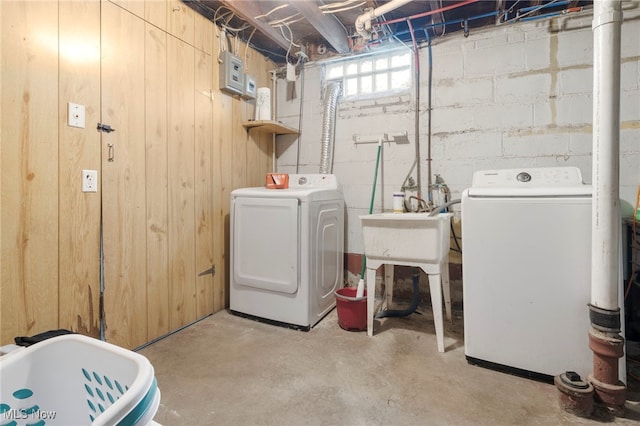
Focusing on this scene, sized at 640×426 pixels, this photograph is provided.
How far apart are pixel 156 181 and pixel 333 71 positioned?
6.21 feet

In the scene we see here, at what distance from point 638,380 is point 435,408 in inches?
42.8

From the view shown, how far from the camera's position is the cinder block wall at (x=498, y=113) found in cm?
207

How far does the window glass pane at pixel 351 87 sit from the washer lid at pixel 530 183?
4.49 feet

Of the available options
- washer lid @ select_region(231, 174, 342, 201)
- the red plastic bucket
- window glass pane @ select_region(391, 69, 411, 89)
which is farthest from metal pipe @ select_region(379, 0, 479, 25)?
the red plastic bucket

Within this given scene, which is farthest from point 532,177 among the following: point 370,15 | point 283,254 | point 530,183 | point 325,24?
point 325,24

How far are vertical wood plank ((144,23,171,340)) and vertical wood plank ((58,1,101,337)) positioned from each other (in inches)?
11.8

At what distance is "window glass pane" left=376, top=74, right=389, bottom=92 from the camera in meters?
2.72

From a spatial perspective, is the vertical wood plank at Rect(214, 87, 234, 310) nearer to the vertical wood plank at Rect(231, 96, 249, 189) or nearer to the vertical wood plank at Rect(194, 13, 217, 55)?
the vertical wood plank at Rect(231, 96, 249, 189)

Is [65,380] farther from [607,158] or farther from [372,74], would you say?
[372,74]

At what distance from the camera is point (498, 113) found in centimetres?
231

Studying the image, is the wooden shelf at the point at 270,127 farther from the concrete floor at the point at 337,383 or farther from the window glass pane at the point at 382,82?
the concrete floor at the point at 337,383

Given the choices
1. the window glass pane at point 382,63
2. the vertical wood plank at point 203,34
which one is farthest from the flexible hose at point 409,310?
the vertical wood plank at point 203,34

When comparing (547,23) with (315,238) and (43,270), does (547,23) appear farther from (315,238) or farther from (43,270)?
(43,270)

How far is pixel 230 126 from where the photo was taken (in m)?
2.55
